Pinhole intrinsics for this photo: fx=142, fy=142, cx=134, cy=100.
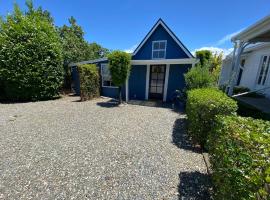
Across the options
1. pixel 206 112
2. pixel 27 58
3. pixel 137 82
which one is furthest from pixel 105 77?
pixel 206 112

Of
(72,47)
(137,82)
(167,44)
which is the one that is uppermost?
(72,47)

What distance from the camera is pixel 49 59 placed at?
9.49m

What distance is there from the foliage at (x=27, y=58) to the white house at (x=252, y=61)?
10778 millimetres

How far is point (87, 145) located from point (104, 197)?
1.77 meters

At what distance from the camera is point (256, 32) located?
17.3 ft

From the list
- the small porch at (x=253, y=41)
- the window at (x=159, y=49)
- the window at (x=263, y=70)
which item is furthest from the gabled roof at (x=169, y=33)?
the window at (x=263, y=70)

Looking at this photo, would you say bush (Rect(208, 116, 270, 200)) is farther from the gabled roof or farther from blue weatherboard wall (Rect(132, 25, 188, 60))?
blue weatherboard wall (Rect(132, 25, 188, 60))

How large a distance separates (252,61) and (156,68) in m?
→ 6.65

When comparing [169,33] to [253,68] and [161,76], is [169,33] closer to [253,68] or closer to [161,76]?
[161,76]

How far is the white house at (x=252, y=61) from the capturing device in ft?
19.7

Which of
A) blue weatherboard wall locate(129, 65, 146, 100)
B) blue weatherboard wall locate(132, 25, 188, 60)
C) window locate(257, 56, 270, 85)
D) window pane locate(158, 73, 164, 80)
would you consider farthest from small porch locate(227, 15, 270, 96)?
blue weatherboard wall locate(129, 65, 146, 100)

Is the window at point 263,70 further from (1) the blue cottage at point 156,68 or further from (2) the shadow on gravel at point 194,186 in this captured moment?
(2) the shadow on gravel at point 194,186

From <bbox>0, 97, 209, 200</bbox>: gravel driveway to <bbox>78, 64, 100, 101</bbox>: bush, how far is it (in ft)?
13.5

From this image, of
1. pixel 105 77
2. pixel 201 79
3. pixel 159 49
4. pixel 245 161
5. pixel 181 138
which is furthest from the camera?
pixel 105 77
